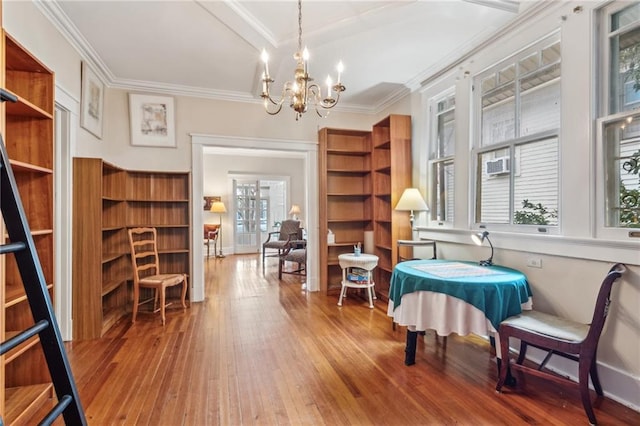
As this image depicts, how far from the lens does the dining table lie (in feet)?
7.13

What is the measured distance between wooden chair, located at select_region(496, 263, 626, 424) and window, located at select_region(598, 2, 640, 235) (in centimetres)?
41

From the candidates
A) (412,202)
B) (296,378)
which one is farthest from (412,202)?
(296,378)

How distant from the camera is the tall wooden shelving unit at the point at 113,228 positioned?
10.1 ft

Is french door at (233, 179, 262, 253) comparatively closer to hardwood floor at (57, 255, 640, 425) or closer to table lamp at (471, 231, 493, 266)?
hardwood floor at (57, 255, 640, 425)

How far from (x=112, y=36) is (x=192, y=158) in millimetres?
1623

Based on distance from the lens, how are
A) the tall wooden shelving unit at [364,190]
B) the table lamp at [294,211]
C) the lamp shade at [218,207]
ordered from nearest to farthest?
the tall wooden shelving unit at [364,190] < the lamp shade at [218,207] < the table lamp at [294,211]

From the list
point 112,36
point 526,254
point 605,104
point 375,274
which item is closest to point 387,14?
point 605,104

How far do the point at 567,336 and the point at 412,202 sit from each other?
2070 millimetres

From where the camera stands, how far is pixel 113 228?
3.55m

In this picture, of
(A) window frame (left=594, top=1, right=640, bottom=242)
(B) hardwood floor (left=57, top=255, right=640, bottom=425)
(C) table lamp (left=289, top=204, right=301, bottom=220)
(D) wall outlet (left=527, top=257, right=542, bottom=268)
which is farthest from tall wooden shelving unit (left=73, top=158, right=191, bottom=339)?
(C) table lamp (left=289, top=204, right=301, bottom=220)

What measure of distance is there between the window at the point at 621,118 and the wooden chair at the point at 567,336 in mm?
414

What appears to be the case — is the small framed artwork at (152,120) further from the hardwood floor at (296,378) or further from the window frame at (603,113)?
the window frame at (603,113)

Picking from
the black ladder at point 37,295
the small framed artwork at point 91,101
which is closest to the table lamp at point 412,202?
the black ladder at point 37,295

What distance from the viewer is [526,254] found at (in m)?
2.66
